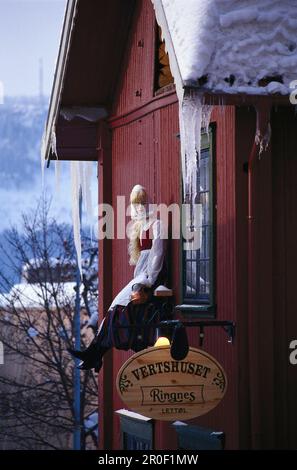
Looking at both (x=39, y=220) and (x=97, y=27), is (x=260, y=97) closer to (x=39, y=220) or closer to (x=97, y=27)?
(x=97, y=27)

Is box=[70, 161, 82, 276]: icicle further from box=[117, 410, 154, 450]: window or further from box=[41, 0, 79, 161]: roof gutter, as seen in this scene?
box=[117, 410, 154, 450]: window

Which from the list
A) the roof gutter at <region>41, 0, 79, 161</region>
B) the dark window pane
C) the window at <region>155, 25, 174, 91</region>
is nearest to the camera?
the dark window pane

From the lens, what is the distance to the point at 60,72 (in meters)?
21.9

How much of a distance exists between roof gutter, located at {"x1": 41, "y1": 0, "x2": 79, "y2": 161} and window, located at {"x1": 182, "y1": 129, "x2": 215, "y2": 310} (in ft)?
10.3

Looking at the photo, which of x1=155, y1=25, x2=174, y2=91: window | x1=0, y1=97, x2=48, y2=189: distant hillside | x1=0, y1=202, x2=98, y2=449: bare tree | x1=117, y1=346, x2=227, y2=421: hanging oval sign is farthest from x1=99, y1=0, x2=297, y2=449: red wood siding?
x1=0, y1=97, x2=48, y2=189: distant hillside

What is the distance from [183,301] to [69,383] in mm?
25640

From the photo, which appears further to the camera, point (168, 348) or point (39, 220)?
point (39, 220)

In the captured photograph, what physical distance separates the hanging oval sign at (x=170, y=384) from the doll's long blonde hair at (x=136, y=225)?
10.3ft

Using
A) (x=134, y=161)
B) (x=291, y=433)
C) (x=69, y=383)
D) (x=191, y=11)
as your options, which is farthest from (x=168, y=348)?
(x=69, y=383)

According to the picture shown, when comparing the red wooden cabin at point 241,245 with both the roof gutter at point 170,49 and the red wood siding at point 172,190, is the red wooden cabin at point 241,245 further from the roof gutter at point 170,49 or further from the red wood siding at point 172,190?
the roof gutter at point 170,49

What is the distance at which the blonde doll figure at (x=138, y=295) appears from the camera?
19.5 meters

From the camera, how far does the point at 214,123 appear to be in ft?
61.5

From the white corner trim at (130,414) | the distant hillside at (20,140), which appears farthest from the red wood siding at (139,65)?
the distant hillside at (20,140)

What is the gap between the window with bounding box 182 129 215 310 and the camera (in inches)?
741
